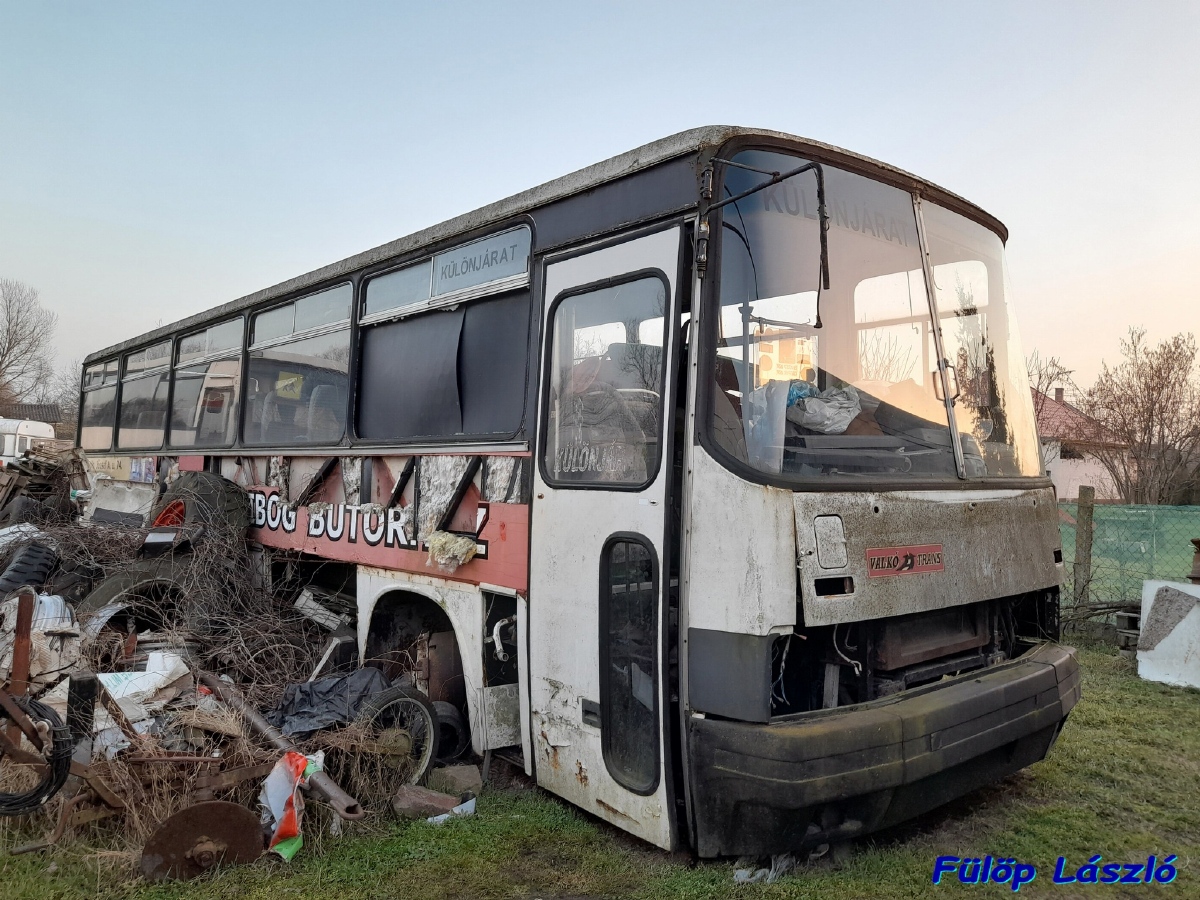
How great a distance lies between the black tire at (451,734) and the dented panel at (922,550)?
2.32 metres

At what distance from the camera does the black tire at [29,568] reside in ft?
21.1

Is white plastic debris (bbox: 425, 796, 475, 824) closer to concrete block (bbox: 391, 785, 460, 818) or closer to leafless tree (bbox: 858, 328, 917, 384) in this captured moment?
concrete block (bbox: 391, 785, 460, 818)

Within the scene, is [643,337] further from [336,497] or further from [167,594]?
[167,594]

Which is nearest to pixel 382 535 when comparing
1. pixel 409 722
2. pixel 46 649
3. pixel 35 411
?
pixel 409 722

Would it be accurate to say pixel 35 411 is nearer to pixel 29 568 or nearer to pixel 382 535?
pixel 29 568

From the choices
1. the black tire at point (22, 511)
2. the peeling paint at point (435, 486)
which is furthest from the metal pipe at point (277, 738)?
the black tire at point (22, 511)

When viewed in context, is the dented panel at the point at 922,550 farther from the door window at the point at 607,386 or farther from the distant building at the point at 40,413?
the distant building at the point at 40,413

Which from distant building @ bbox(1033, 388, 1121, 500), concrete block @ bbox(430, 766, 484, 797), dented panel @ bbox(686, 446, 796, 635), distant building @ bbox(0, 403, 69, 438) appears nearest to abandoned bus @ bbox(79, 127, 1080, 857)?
dented panel @ bbox(686, 446, 796, 635)

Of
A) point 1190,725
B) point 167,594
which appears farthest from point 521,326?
point 1190,725

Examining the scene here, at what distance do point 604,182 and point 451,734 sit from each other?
2.98m

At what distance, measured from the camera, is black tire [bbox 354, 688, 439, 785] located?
4.15 m

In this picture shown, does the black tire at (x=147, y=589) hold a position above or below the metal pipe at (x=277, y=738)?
above

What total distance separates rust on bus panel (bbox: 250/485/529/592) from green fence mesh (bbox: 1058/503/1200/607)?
7002 millimetres

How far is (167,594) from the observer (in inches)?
229
